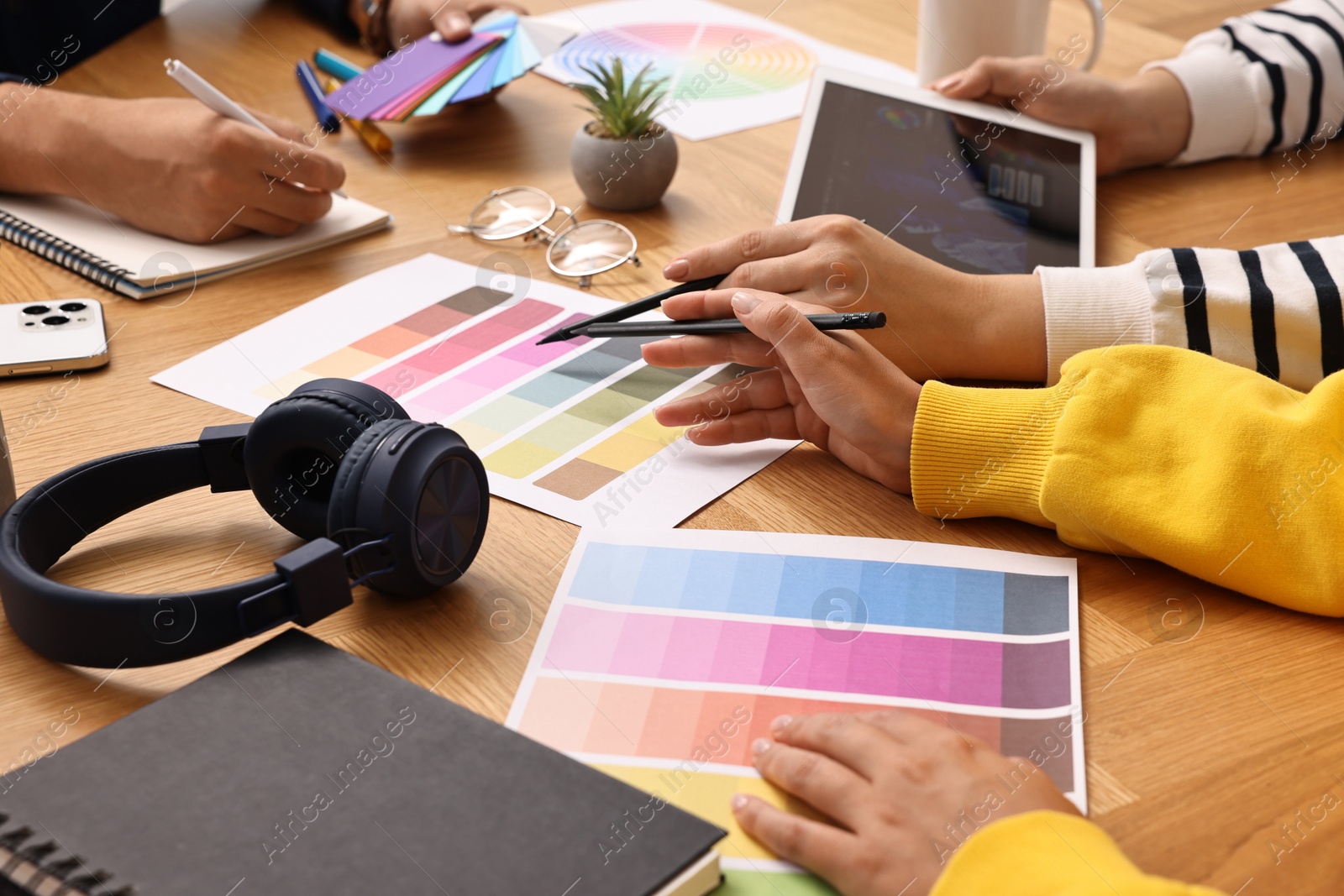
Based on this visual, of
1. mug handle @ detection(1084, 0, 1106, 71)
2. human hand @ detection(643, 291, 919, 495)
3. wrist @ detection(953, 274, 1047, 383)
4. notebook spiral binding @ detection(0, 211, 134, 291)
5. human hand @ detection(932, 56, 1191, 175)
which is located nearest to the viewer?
human hand @ detection(643, 291, 919, 495)

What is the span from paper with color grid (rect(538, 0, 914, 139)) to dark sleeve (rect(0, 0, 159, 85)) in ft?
1.87

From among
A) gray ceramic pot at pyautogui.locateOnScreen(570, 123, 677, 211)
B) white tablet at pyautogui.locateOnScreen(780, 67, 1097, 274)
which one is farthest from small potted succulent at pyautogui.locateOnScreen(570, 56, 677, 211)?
white tablet at pyautogui.locateOnScreen(780, 67, 1097, 274)

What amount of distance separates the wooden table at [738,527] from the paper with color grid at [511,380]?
0.9 inches

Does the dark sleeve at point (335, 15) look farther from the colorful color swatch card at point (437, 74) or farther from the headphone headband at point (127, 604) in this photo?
the headphone headband at point (127, 604)

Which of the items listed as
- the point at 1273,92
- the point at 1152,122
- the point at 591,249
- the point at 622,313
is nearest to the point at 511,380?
the point at 622,313

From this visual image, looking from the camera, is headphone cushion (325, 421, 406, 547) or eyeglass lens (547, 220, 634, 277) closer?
headphone cushion (325, 421, 406, 547)

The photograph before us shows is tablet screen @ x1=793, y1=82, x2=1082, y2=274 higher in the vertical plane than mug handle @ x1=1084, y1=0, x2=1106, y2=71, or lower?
lower

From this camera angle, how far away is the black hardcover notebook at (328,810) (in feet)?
1.48

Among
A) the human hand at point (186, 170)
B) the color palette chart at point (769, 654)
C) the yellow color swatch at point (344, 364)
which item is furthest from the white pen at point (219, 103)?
the color palette chart at point (769, 654)

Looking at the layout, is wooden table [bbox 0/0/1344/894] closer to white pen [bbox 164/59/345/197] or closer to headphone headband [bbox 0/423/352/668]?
headphone headband [bbox 0/423/352/668]

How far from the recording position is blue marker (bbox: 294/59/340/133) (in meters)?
1.27

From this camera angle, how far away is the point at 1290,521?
Answer: 65 cm

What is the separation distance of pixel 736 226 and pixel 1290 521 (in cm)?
58

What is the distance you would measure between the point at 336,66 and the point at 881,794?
1185mm
